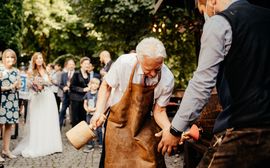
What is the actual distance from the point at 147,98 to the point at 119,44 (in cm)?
1365

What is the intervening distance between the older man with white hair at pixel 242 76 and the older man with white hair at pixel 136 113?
130 cm

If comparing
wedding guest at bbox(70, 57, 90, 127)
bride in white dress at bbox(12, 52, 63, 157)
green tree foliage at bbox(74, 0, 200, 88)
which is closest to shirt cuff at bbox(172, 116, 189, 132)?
bride in white dress at bbox(12, 52, 63, 157)

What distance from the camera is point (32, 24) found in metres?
32.5

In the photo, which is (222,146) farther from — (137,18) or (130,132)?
(137,18)

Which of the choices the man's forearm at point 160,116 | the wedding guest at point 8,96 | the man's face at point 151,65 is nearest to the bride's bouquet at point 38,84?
the wedding guest at point 8,96

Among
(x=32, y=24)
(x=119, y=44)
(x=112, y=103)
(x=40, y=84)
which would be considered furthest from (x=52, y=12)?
(x=112, y=103)

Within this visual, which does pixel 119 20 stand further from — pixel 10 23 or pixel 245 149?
pixel 245 149

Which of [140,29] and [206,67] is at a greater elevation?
[140,29]

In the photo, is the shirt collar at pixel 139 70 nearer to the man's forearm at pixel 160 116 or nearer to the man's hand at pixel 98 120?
the man's forearm at pixel 160 116

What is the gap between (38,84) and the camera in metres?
9.39

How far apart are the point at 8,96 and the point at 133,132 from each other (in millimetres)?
5387

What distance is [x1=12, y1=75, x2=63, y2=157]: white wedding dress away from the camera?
376 inches

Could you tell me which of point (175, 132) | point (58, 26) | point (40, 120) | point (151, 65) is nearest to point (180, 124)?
point (175, 132)

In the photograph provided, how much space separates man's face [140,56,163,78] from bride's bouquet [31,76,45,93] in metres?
5.68
